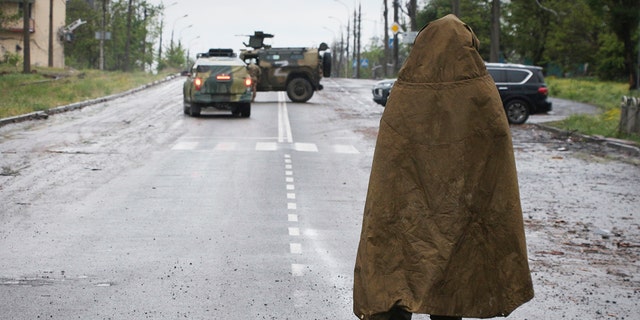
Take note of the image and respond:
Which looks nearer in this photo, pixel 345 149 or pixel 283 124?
pixel 345 149

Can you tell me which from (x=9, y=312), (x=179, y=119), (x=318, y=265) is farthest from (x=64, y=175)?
(x=179, y=119)

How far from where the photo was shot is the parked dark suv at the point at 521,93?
31.3m

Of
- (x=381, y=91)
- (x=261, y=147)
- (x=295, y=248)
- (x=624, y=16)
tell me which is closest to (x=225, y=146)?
(x=261, y=147)

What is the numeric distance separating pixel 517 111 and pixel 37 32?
6395 cm

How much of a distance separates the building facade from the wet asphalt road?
6242 centimetres

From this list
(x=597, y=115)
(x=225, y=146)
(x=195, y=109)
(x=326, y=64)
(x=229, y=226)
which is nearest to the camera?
(x=229, y=226)

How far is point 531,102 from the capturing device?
1235 inches

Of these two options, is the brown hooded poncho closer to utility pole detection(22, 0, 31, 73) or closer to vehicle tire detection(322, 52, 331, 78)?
vehicle tire detection(322, 52, 331, 78)

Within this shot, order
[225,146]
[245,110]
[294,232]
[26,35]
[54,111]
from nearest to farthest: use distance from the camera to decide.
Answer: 1. [294,232]
2. [225,146]
3. [54,111]
4. [245,110]
5. [26,35]

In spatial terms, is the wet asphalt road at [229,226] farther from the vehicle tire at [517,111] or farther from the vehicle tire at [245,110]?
the vehicle tire at [245,110]

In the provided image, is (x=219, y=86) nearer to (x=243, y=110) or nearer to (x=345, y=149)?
(x=243, y=110)

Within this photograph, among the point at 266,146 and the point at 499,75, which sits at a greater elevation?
the point at 499,75

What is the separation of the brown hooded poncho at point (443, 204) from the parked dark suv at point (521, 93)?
2669 centimetres

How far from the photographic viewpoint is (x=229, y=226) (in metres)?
11.3
